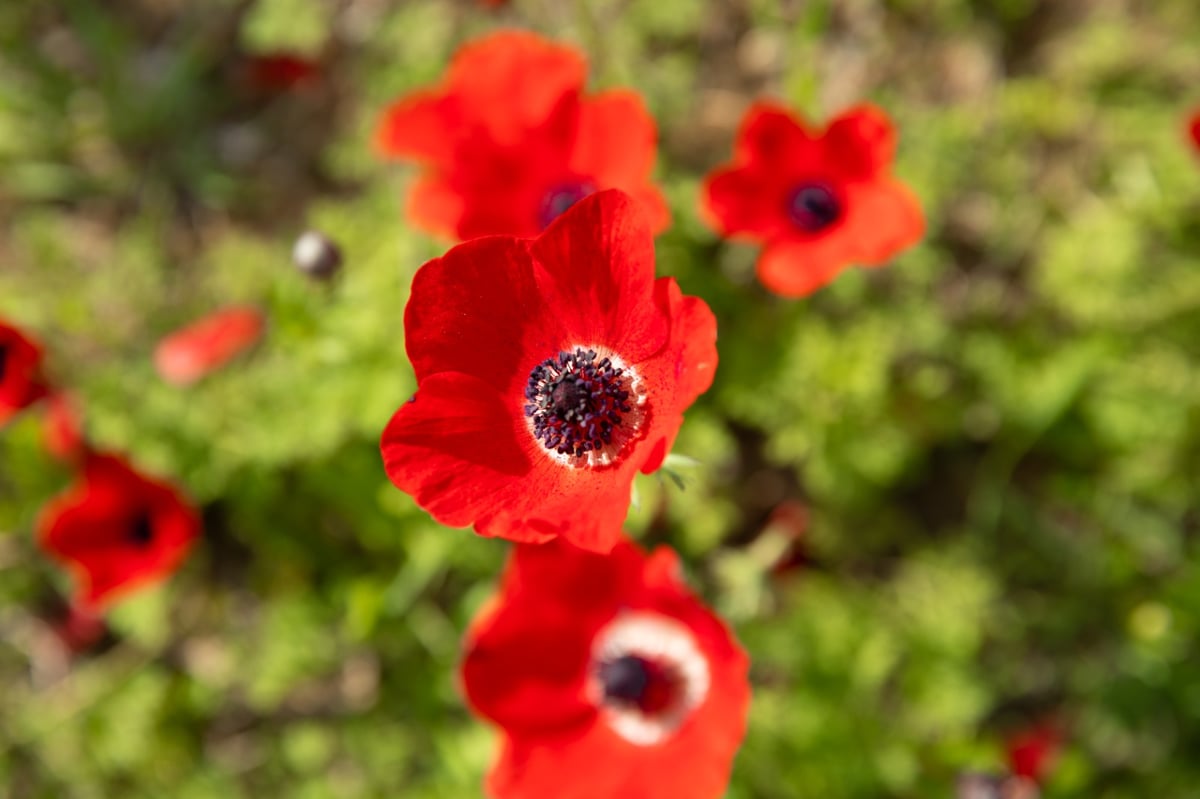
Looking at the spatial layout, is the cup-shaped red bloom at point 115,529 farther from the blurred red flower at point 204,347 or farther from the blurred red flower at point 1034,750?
the blurred red flower at point 1034,750

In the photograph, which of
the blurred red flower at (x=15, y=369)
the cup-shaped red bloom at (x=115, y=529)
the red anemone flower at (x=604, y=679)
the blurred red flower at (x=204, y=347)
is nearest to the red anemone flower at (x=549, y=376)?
the red anemone flower at (x=604, y=679)

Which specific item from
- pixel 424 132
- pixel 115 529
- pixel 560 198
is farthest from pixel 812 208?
pixel 115 529

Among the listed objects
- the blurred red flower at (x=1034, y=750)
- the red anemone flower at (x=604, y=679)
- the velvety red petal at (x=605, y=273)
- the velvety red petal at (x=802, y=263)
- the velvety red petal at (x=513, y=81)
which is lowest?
the red anemone flower at (x=604, y=679)

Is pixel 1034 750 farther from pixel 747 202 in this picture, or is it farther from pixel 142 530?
pixel 142 530

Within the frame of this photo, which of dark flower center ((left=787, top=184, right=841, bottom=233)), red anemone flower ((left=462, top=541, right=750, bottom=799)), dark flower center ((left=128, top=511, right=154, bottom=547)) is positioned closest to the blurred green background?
dark flower center ((left=128, top=511, right=154, bottom=547))

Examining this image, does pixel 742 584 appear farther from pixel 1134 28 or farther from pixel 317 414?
pixel 1134 28

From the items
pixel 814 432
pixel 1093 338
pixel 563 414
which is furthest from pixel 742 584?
pixel 1093 338

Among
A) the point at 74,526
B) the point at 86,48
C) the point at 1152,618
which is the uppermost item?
the point at 86,48

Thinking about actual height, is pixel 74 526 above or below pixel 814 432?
below
